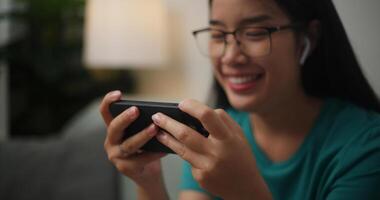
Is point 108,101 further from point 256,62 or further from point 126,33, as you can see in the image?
point 126,33

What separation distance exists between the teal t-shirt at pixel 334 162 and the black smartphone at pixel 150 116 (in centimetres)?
16

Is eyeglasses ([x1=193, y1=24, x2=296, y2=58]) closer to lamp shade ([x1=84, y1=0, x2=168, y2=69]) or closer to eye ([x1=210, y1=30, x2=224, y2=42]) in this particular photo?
eye ([x1=210, y1=30, x2=224, y2=42])

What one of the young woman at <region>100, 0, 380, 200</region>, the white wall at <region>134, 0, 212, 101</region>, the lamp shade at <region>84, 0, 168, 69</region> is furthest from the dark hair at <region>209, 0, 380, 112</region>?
the lamp shade at <region>84, 0, 168, 69</region>

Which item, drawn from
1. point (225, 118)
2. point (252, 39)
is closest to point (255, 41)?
point (252, 39)

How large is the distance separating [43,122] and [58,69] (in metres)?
0.24

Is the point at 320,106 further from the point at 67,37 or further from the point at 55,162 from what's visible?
the point at 67,37

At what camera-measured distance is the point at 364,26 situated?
40 cm

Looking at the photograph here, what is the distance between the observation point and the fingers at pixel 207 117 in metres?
0.39

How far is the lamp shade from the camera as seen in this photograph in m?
0.96

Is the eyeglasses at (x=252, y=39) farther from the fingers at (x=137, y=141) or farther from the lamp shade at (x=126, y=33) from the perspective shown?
the lamp shade at (x=126, y=33)

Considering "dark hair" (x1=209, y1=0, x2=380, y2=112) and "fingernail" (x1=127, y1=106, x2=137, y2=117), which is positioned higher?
"dark hair" (x1=209, y1=0, x2=380, y2=112)

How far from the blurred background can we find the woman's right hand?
43mm

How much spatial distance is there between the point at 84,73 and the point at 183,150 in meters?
0.93

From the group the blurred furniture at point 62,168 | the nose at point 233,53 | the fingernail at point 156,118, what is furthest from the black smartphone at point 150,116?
the blurred furniture at point 62,168
